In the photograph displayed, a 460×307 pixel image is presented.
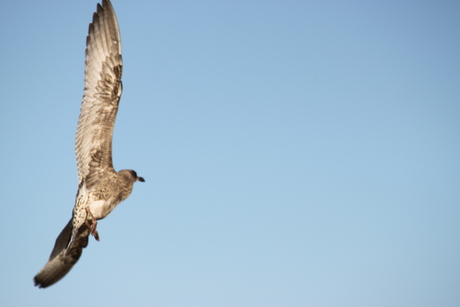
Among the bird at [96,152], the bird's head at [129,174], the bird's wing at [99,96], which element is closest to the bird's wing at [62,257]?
the bird at [96,152]

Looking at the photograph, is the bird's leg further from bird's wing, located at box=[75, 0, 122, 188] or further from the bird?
bird's wing, located at box=[75, 0, 122, 188]

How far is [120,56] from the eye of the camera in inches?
453

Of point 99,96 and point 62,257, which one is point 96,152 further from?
point 62,257

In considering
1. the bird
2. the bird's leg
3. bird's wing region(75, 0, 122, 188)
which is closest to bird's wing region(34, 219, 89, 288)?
the bird

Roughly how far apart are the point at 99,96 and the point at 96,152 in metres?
1.23

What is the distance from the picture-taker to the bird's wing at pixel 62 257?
10070 mm

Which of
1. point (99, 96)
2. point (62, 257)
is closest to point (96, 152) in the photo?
point (99, 96)

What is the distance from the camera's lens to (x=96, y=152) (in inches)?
417

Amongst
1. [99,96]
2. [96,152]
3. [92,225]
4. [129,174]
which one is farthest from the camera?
[99,96]

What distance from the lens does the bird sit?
9914 millimetres

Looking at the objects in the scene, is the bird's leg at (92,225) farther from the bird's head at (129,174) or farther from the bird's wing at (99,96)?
the bird's head at (129,174)

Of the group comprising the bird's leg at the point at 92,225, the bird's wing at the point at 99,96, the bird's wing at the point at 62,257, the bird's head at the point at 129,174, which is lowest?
the bird's wing at the point at 62,257

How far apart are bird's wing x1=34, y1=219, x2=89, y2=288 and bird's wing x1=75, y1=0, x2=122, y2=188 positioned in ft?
3.30

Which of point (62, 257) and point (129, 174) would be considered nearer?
point (62, 257)
